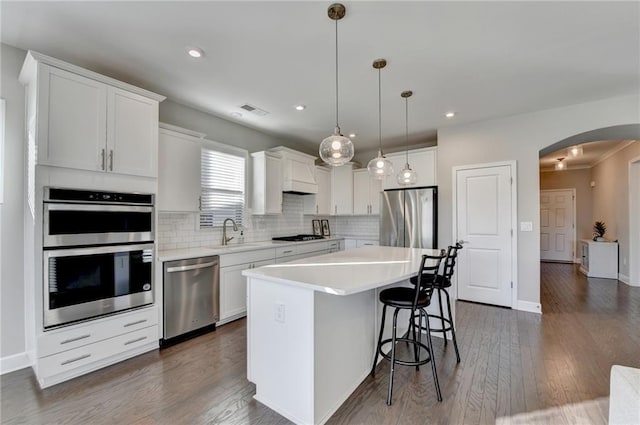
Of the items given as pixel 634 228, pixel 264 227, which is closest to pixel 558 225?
pixel 634 228

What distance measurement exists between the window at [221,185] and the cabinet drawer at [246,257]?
0.71 m

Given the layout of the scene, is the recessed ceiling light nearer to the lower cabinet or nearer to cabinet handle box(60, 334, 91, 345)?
the lower cabinet

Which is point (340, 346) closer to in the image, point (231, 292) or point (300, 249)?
point (231, 292)

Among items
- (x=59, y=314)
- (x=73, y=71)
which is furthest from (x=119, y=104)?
(x=59, y=314)

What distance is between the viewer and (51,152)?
219 cm

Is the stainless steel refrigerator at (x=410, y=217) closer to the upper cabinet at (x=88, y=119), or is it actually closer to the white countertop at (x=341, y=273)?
the white countertop at (x=341, y=273)

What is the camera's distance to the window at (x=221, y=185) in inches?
150

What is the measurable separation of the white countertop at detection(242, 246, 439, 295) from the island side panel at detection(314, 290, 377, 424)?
0.13 metres

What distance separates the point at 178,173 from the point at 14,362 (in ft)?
7.12

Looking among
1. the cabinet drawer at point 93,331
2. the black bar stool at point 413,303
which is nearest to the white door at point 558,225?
the black bar stool at point 413,303

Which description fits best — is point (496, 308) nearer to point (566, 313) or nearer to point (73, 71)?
point (566, 313)

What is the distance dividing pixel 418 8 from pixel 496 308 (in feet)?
12.9

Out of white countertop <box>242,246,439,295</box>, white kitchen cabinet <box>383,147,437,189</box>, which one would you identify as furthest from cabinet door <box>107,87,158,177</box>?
white kitchen cabinet <box>383,147,437,189</box>

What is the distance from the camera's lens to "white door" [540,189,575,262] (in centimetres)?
782
